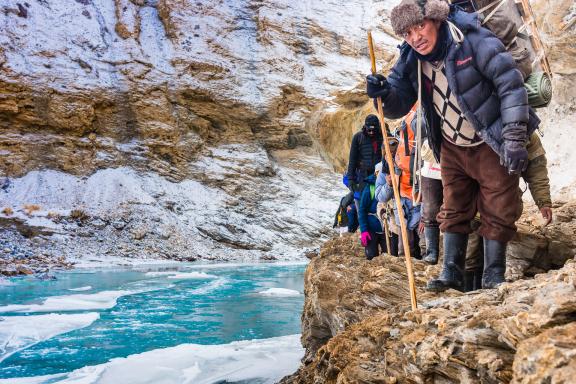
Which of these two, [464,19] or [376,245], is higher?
[464,19]

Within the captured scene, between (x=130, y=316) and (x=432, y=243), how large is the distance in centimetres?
488

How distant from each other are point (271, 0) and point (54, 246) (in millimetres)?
22127

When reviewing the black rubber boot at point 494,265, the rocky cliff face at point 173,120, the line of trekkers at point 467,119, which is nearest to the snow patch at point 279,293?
the line of trekkers at point 467,119

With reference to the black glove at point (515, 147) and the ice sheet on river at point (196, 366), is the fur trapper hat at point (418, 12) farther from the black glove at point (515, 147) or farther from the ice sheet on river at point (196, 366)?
the ice sheet on river at point (196, 366)

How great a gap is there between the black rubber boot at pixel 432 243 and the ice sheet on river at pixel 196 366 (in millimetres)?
1626

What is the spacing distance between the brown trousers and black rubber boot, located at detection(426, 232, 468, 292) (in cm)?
5

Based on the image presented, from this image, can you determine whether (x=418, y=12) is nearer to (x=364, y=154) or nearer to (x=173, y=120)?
(x=364, y=154)

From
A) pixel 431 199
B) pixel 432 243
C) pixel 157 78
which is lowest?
pixel 432 243

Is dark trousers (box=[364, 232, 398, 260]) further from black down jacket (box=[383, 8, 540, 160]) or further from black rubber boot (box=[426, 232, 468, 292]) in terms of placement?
black down jacket (box=[383, 8, 540, 160])

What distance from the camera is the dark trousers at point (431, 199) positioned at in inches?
114

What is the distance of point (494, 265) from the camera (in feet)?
6.93

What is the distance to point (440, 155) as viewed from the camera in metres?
2.44

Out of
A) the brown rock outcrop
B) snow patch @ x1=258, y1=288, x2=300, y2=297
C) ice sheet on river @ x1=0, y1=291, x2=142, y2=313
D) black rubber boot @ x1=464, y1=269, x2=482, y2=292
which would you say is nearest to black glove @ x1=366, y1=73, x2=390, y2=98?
black rubber boot @ x1=464, y1=269, x2=482, y2=292

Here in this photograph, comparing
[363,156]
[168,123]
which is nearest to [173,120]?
[168,123]
